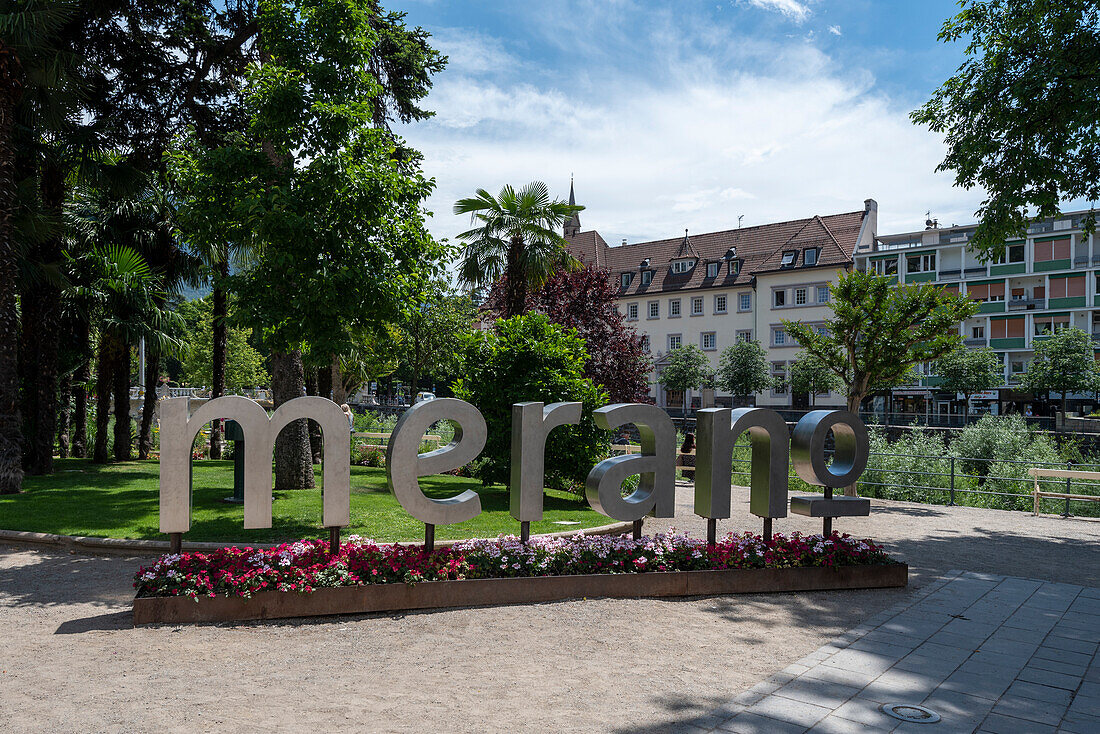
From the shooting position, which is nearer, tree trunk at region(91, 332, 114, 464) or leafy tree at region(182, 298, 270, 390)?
tree trunk at region(91, 332, 114, 464)

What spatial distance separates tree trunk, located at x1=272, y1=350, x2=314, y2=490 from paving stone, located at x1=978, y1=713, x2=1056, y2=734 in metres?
11.8

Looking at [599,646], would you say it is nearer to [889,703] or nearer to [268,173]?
[889,703]

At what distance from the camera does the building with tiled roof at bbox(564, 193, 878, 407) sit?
52.4 metres

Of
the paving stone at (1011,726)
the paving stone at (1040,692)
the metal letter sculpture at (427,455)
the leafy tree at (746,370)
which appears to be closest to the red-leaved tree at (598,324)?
the metal letter sculpture at (427,455)

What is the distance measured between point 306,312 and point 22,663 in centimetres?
636

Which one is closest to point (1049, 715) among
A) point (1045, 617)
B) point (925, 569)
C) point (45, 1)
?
point (1045, 617)

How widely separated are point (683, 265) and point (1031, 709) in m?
56.7

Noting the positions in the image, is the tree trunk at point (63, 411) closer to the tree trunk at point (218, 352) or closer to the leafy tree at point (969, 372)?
the tree trunk at point (218, 352)

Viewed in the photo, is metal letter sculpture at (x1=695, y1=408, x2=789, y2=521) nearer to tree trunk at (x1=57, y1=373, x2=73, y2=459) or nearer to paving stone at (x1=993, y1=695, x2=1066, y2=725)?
paving stone at (x1=993, y1=695, x2=1066, y2=725)

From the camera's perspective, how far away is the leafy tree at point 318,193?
414 inches

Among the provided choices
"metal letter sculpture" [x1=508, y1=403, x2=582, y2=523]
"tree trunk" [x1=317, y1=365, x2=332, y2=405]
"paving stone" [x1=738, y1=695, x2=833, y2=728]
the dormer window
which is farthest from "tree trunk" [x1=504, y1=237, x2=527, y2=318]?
the dormer window

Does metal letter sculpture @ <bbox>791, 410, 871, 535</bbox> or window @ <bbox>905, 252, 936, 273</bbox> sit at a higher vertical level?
window @ <bbox>905, 252, 936, 273</bbox>

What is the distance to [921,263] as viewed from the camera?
54.2 m

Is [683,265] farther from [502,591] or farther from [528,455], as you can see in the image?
[502,591]
